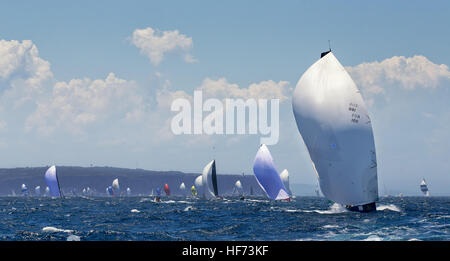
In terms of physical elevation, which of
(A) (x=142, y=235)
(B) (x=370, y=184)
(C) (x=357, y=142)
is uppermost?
(C) (x=357, y=142)

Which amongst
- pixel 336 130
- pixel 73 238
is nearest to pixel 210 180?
pixel 336 130

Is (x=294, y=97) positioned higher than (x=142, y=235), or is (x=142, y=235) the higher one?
(x=294, y=97)

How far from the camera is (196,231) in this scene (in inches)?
1398

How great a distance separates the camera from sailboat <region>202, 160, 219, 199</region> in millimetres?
111625

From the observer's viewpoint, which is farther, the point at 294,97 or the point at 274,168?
the point at 274,168

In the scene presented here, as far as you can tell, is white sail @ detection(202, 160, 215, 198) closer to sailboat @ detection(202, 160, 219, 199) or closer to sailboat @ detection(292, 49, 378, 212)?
sailboat @ detection(202, 160, 219, 199)

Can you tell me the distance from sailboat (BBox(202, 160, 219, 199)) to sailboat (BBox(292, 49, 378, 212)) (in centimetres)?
6881

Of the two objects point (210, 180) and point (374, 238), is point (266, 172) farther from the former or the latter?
point (374, 238)

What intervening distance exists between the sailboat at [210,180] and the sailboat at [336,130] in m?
68.8

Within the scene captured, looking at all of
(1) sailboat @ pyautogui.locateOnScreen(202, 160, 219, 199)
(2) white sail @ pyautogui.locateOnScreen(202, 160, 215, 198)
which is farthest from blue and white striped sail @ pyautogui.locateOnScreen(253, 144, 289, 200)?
(2) white sail @ pyautogui.locateOnScreen(202, 160, 215, 198)

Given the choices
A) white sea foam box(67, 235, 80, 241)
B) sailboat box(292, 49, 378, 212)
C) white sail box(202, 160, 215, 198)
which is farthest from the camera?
white sail box(202, 160, 215, 198)
